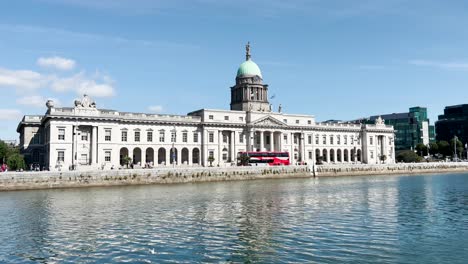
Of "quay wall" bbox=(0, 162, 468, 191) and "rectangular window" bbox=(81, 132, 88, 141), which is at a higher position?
"rectangular window" bbox=(81, 132, 88, 141)

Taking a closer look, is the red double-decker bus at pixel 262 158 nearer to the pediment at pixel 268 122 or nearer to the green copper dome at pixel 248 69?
the pediment at pixel 268 122

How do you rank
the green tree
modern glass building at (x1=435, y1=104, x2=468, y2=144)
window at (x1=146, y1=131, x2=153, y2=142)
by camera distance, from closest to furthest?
the green tree < window at (x1=146, y1=131, x2=153, y2=142) < modern glass building at (x1=435, y1=104, x2=468, y2=144)

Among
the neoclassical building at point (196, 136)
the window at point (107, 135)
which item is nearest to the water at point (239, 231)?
the neoclassical building at point (196, 136)

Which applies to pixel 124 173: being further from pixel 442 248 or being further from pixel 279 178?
pixel 442 248

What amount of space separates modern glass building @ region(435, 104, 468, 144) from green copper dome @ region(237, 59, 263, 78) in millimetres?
105602

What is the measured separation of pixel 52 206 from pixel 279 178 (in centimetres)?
4934

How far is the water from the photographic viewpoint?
1958 centimetres

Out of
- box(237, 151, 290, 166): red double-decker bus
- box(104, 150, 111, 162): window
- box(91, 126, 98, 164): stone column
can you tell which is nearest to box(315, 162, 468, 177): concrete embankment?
box(237, 151, 290, 166): red double-decker bus

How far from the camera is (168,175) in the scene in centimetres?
6938

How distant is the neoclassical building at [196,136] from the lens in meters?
84.8

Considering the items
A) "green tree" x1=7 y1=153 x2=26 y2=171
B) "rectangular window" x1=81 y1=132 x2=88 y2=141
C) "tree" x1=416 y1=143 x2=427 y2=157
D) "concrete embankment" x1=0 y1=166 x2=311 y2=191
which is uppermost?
"rectangular window" x1=81 y1=132 x2=88 y2=141

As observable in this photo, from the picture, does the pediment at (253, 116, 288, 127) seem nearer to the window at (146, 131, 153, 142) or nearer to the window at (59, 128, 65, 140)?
the window at (146, 131, 153, 142)

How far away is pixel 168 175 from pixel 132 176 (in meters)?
6.10

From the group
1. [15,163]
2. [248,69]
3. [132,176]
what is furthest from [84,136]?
[248,69]
